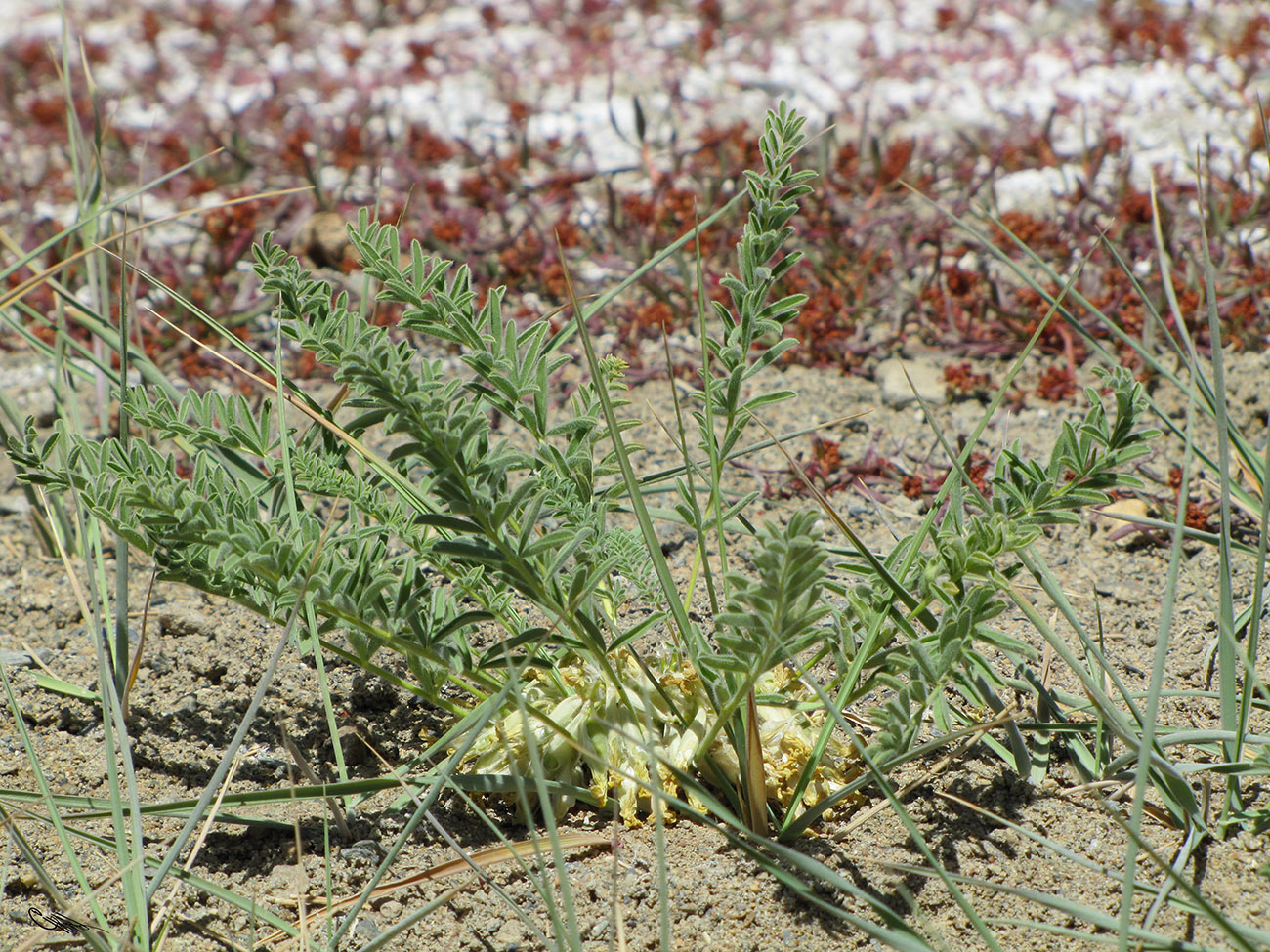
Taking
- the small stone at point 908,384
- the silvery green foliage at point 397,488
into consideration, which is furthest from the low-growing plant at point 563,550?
the small stone at point 908,384

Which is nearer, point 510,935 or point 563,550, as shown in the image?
point 563,550

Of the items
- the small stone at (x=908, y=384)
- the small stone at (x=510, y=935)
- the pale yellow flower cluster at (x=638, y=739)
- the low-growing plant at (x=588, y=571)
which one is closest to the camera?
the low-growing plant at (x=588, y=571)

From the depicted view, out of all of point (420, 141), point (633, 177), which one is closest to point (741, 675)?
point (633, 177)

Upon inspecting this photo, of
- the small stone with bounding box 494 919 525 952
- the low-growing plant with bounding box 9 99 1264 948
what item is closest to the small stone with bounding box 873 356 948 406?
the low-growing plant with bounding box 9 99 1264 948

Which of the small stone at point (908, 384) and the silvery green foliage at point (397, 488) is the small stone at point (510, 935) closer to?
the silvery green foliage at point (397, 488)

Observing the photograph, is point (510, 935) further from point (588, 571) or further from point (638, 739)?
point (588, 571)

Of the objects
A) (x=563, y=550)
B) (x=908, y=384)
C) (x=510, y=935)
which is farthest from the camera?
(x=908, y=384)

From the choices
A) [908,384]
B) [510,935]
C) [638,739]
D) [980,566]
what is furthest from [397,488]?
[908,384]

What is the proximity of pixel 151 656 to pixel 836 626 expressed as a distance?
1.45 metres

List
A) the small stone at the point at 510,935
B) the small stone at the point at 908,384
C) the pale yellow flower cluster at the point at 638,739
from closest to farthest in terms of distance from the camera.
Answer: the small stone at the point at 510,935
the pale yellow flower cluster at the point at 638,739
the small stone at the point at 908,384

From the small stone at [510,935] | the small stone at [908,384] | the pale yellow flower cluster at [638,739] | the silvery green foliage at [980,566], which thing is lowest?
the small stone at [510,935]

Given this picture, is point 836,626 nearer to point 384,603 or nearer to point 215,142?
point 384,603

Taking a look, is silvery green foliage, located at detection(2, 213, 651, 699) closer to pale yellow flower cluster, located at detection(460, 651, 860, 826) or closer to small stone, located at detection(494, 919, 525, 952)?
pale yellow flower cluster, located at detection(460, 651, 860, 826)

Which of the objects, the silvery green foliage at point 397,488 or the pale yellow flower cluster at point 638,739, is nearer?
the silvery green foliage at point 397,488
